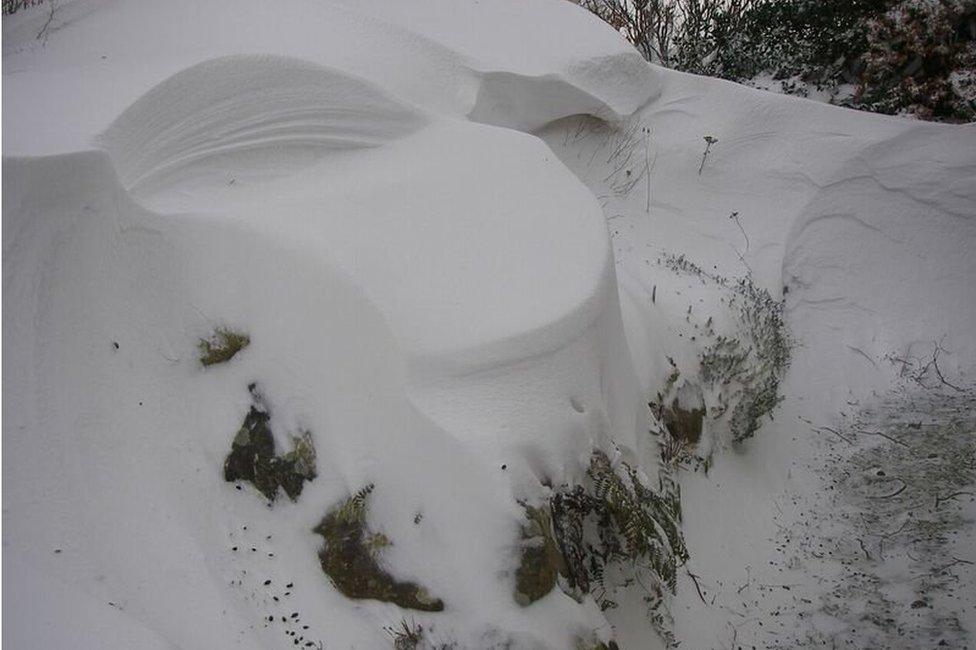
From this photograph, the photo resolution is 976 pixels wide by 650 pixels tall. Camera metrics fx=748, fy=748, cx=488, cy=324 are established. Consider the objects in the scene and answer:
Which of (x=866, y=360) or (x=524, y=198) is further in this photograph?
(x=866, y=360)

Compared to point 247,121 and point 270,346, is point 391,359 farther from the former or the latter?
point 247,121

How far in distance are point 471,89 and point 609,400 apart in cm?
247

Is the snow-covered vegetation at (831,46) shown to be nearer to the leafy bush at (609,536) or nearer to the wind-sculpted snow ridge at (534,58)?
the wind-sculpted snow ridge at (534,58)

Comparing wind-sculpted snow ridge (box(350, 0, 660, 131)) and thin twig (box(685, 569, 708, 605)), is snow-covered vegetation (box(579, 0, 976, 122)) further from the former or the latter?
thin twig (box(685, 569, 708, 605))

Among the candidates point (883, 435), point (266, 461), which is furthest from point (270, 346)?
point (883, 435)

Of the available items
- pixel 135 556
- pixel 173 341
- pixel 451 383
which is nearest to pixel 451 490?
pixel 451 383

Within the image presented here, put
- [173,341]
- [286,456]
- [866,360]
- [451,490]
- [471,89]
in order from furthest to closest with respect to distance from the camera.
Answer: [866,360]
[471,89]
[173,341]
[286,456]
[451,490]

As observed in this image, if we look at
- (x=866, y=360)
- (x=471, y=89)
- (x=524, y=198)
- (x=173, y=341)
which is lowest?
(x=866, y=360)

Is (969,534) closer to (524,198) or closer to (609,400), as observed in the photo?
(609,400)

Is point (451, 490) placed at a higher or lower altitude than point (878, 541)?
higher

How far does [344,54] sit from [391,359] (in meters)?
2.25

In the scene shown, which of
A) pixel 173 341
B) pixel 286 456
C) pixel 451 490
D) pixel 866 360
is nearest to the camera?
pixel 451 490

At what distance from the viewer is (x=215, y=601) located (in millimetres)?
2793

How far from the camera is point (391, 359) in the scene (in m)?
2.97
